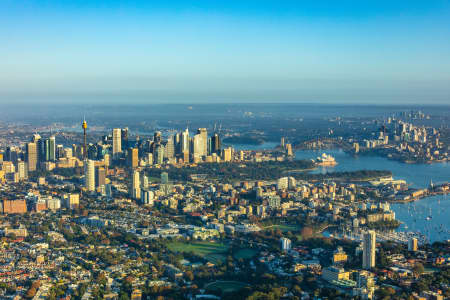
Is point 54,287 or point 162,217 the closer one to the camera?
point 54,287

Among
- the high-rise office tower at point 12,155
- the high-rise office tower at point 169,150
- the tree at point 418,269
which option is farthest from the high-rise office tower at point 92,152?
the tree at point 418,269

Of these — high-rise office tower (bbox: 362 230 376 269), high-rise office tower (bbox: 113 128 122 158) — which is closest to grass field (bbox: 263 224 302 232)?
high-rise office tower (bbox: 362 230 376 269)

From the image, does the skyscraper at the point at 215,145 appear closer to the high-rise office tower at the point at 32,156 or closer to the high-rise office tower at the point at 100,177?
the high-rise office tower at the point at 32,156

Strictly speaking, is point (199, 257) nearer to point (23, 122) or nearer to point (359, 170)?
point (359, 170)

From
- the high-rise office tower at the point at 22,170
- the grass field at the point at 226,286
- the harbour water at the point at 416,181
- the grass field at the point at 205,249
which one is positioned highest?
the high-rise office tower at the point at 22,170

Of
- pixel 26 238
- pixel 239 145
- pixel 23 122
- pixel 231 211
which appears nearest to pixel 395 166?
pixel 239 145

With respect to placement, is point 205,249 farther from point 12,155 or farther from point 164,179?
point 12,155

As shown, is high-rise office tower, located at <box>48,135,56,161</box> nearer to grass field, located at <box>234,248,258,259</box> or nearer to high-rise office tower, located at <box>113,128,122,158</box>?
high-rise office tower, located at <box>113,128,122,158</box>
